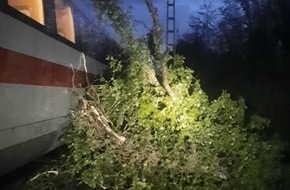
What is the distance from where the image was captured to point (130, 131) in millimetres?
6742

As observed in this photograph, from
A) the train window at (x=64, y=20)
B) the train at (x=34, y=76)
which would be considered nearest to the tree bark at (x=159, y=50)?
the train at (x=34, y=76)

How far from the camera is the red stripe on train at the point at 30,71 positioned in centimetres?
532

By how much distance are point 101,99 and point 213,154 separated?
5.85ft

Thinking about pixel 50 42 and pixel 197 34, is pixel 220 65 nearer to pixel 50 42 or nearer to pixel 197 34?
pixel 197 34

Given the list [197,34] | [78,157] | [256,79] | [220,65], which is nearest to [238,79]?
[256,79]

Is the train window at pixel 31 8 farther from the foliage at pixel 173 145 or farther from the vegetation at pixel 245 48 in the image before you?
the vegetation at pixel 245 48

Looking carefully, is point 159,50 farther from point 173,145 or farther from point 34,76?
point 34,76

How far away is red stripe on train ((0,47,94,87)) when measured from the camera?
532 cm

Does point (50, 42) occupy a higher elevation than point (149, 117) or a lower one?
higher

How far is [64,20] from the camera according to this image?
830cm

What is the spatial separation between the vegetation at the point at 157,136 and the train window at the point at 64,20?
96 cm

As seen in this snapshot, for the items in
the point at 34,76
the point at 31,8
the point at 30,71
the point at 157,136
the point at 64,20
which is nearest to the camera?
the point at 30,71

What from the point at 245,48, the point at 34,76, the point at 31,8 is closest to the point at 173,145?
the point at 34,76

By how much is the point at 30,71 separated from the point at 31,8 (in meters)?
0.96
